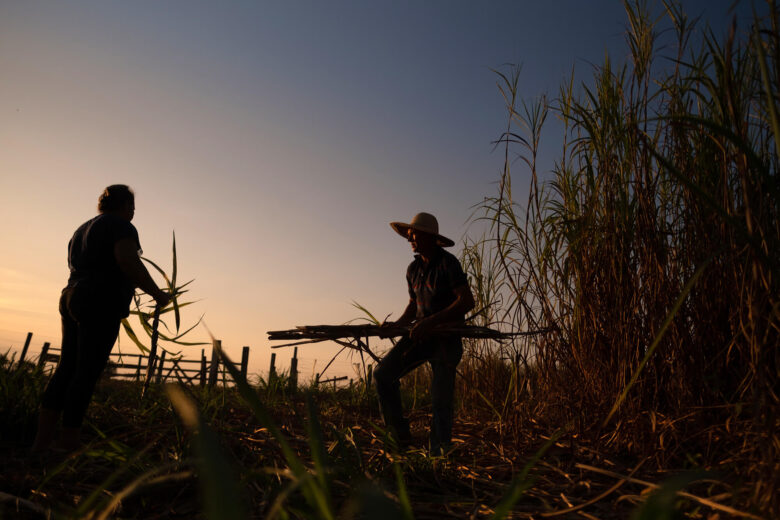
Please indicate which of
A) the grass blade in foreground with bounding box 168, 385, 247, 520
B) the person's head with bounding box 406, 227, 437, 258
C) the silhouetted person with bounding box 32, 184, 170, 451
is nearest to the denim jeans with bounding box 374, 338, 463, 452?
the person's head with bounding box 406, 227, 437, 258

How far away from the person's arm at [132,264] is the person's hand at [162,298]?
8cm

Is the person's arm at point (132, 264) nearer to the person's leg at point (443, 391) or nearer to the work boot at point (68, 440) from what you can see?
the work boot at point (68, 440)

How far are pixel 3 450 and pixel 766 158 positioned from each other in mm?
3988

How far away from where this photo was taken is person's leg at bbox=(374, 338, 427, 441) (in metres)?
3.32

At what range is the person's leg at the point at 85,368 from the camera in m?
2.72

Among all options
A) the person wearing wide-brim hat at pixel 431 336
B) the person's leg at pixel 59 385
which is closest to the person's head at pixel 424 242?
the person wearing wide-brim hat at pixel 431 336

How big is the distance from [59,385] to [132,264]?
2.55ft

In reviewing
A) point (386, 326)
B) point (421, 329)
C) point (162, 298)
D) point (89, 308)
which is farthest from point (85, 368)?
point (421, 329)

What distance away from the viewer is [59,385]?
2.81 metres

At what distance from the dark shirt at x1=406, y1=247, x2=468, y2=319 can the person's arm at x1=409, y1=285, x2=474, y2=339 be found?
7 cm

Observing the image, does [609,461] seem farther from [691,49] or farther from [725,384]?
[691,49]

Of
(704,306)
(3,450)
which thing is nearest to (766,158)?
(704,306)

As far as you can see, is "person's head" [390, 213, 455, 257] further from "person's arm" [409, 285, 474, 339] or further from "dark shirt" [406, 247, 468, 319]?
"person's arm" [409, 285, 474, 339]

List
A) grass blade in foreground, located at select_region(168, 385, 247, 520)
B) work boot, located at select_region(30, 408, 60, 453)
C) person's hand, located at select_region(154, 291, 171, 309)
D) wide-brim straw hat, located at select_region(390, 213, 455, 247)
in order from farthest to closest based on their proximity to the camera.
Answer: wide-brim straw hat, located at select_region(390, 213, 455, 247), person's hand, located at select_region(154, 291, 171, 309), work boot, located at select_region(30, 408, 60, 453), grass blade in foreground, located at select_region(168, 385, 247, 520)
